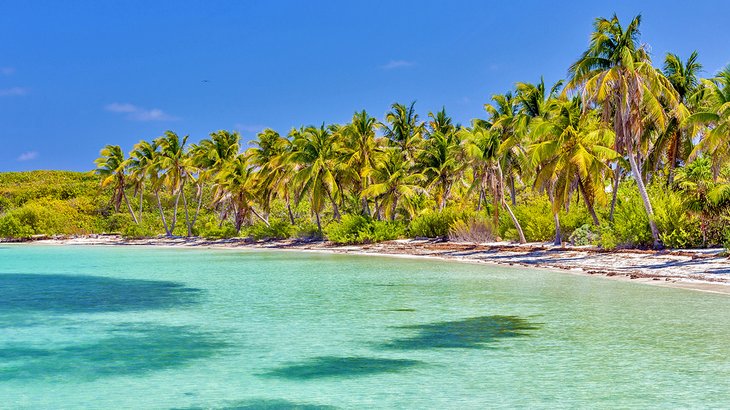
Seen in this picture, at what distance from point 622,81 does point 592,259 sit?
6634 mm

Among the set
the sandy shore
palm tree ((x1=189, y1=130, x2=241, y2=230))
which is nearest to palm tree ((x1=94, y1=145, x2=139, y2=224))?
palm tree ((x1=189, y1=130, x2=241, y2=230))

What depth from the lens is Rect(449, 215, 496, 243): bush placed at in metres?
32.5

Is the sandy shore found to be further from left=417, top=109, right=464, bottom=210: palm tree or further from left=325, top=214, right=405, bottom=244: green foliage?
left=417, top=109, right=464, bottom=210: palm tree

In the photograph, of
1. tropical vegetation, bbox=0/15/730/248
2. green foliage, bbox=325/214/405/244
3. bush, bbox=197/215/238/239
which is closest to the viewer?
tropical vegetation, bbox=0/15/730/248

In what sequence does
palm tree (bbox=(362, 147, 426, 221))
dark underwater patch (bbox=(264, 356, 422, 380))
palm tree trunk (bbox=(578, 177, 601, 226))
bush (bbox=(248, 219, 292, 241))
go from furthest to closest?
bush (bbox=(248, 219, 292, 241)), palm tree (bbox=(362, 147, 426, 221)), palm tree trunk (bbox=(578, 177, 601, 226)), dark underwater patch (bbox=(264, 356, 422, 380))

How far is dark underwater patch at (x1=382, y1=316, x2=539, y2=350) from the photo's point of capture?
8805mm

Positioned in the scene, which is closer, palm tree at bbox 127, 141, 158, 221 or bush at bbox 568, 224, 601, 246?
bush at bbox 568, 224, 601, 246

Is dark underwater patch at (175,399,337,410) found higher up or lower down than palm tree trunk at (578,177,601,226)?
lower down

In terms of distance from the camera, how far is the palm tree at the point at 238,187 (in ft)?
154

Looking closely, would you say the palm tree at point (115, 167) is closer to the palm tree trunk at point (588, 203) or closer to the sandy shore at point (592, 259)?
the sandy shore at point (592, 259)

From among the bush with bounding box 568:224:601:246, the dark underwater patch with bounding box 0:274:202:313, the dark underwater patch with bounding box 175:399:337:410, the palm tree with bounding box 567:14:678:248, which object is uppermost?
the palm tree with bounding box 567:14:678:248

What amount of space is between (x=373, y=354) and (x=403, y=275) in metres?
11.7

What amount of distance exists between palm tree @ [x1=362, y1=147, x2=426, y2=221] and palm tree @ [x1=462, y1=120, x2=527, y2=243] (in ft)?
17.7

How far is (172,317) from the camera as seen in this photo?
38.7 ft
